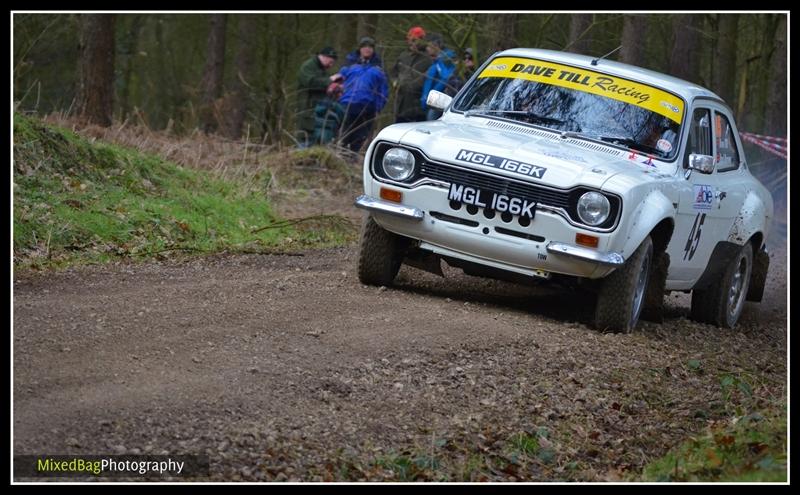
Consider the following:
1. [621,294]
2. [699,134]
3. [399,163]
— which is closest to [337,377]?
[399,163]

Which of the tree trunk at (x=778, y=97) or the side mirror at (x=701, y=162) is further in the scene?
the tree trunk at (x=778, y=97)

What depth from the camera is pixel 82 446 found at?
17.3 feet

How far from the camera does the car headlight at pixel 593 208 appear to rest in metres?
8.10

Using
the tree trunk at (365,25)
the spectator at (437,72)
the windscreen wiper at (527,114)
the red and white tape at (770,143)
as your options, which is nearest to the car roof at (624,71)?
the windscreen wiper at (527,114)

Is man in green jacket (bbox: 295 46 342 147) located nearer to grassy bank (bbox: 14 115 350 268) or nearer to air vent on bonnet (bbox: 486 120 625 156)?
grassy bank (bbox: 14 115 350 268)

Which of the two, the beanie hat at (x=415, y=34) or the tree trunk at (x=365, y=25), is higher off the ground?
the beanie hat at (x=415, y=34)

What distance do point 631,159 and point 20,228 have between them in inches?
190

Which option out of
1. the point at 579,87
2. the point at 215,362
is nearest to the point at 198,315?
the point at 215,362

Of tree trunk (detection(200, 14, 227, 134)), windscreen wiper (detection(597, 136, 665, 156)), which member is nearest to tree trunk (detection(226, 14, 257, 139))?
tree trunk (detection(200, 14, 227, 134))

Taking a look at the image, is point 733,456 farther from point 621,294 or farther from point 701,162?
point 701,162

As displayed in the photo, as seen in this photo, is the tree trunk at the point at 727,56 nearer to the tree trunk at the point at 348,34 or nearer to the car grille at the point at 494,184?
the tree trunk at the point at 348,34

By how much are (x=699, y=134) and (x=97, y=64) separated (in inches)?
414

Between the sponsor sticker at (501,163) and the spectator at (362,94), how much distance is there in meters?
8.93

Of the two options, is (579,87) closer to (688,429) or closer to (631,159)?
(631,159)
